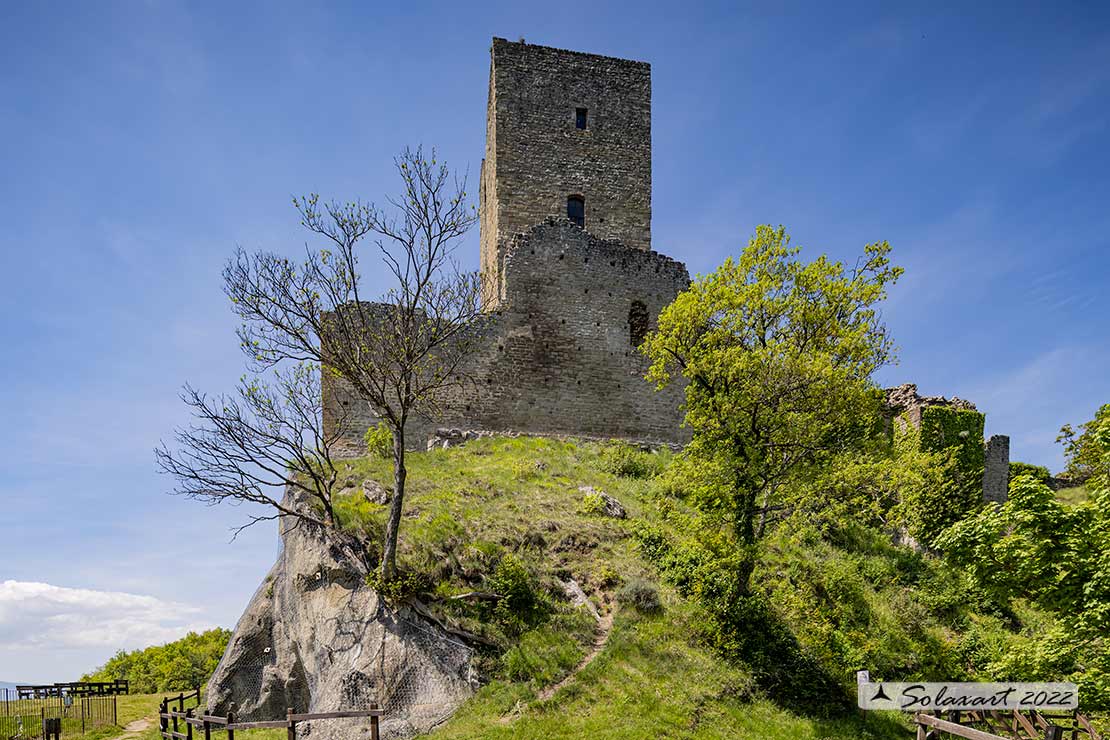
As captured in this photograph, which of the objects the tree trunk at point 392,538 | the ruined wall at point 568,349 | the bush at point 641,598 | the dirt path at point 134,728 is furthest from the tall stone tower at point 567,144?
the dirt path at point 134,728

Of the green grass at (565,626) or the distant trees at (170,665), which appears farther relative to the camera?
the distant trees at (170,665)

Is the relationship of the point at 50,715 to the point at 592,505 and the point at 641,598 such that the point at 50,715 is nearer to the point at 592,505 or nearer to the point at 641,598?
the point at 592,505

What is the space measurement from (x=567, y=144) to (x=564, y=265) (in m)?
6.16

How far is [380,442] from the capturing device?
21891 mm

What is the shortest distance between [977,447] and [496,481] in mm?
18054

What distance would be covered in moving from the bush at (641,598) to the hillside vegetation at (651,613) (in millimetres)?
30

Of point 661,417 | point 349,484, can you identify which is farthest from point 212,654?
point 661,417

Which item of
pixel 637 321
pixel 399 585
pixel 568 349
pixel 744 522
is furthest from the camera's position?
pixel 637 321

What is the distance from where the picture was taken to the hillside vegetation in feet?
44.2

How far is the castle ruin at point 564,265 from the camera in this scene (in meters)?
25.5

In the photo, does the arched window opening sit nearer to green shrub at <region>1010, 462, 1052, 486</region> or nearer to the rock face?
the rock face

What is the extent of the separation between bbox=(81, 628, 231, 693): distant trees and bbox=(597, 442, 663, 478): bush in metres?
18.0

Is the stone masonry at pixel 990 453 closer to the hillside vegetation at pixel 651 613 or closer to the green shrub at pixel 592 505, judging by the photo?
the hillside vegetation at pixel 651 613

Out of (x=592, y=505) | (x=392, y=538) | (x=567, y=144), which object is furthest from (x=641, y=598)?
(x=567, y=144)
